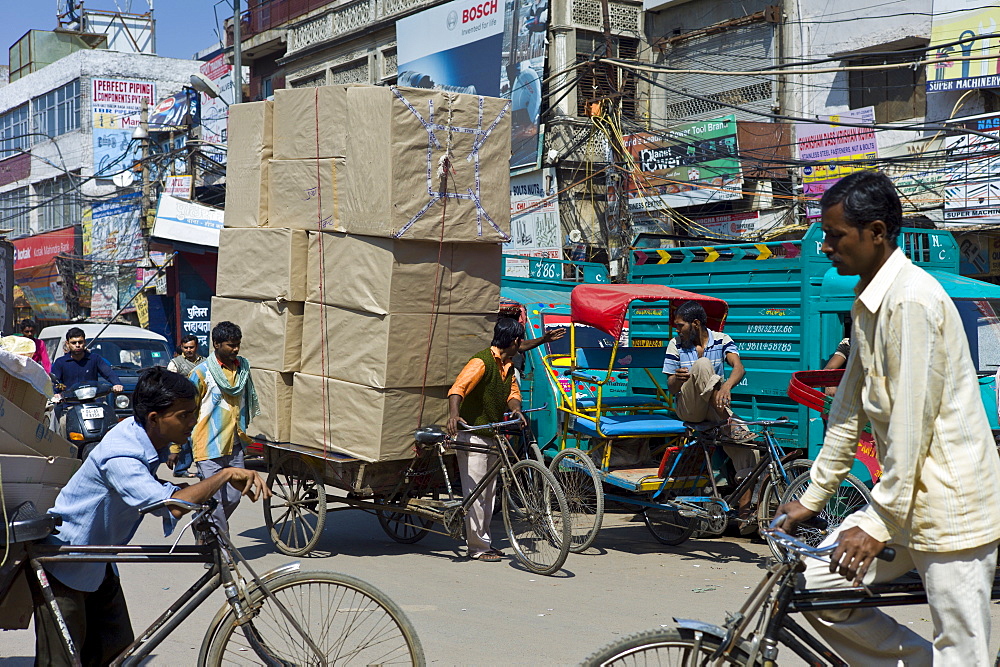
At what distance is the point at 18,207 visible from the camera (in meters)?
37.4

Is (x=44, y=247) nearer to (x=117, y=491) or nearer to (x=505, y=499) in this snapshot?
(x=505, y=499)

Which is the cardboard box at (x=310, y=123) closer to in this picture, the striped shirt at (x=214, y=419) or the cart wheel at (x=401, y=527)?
the striped shirt at (x=214, y=419)

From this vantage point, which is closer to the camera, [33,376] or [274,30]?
[33,376]

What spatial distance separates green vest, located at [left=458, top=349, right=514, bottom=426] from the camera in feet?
24.0

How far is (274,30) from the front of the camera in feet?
85.3

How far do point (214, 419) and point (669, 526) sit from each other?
380 cm

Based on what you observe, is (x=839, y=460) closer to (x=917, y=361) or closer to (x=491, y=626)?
(x=917, y=361)

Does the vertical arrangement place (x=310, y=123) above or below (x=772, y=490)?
above

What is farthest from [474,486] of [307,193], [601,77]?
[601,77]

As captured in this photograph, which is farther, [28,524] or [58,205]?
[58,205]

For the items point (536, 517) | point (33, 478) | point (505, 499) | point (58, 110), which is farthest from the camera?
point (58, 110)

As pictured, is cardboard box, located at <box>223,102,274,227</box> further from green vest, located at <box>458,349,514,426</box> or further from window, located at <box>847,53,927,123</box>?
window, located at <box>847,53,927,123</box>

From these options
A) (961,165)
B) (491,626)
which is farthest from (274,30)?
(491,626)

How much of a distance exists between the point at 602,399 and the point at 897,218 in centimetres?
568
